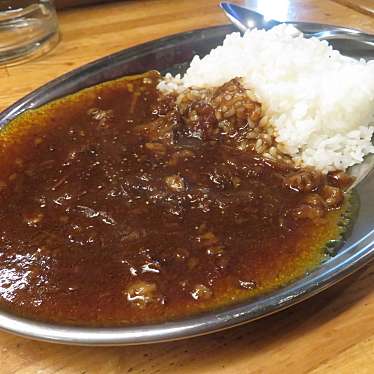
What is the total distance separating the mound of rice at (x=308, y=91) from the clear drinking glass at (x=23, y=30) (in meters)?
0.95

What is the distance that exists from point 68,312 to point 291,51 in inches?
49.7

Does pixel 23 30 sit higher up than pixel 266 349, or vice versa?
pixel 23 30

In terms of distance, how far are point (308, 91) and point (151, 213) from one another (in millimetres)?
751

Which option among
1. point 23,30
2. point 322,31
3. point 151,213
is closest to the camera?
point 151,213

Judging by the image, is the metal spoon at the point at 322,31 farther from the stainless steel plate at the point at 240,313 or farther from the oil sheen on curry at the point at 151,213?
the stainless steel plate at the point at 240,313

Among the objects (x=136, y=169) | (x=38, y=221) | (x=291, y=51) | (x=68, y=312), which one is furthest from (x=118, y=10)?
(x=68, y=312)

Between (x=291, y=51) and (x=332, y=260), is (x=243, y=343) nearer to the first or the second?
(x=332, y=260)

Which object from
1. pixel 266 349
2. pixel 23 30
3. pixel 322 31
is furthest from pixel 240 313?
pixel 23 30

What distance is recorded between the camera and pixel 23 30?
108 inches

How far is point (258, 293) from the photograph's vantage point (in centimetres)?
124

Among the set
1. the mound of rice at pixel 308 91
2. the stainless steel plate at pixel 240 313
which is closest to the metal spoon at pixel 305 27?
the mound of rice at pixel 308 91

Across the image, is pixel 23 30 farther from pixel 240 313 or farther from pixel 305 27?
pixel 240 313

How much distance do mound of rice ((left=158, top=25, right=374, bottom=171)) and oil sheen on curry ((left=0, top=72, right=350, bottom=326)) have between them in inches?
3.1

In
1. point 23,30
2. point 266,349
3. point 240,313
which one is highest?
point 23,30
